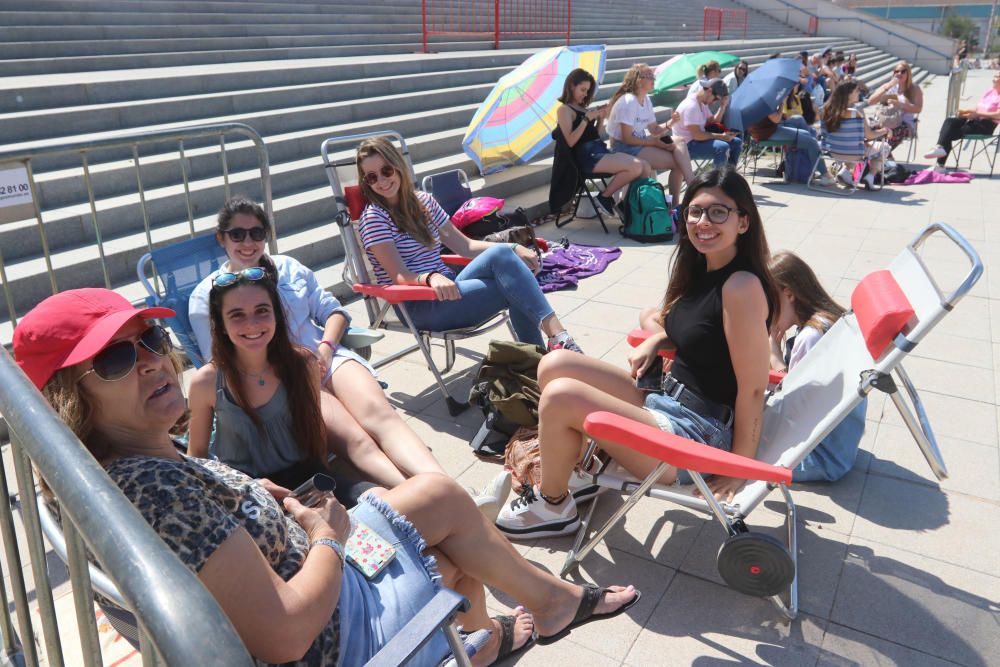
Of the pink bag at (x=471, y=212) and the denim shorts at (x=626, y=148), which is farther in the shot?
the denim shorts at (x=626, y=148)

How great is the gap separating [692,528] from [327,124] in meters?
6.45

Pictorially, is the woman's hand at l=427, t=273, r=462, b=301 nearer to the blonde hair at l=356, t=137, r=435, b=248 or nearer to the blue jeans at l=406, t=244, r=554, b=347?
the blue jeans at l=406, t=244, r=554, b=347

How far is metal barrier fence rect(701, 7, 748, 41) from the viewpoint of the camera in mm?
25109

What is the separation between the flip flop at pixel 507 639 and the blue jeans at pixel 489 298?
1.86 metres

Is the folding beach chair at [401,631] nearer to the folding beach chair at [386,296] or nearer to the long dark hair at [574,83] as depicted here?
the folding beach chair at [386,296]

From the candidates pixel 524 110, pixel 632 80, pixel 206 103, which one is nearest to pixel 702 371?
pixel 524 110

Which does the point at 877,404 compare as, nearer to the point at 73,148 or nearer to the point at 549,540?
the point at 549,540

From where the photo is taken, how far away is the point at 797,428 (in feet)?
8.47

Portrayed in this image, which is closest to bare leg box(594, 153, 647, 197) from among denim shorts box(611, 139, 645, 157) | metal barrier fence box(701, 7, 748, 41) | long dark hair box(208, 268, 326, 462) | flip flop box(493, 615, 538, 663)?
denim shorts box(611, 139, 645, 157)

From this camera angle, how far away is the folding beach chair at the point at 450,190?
5656 mm

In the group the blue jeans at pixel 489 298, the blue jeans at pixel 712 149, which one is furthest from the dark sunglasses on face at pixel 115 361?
the blue jeans at pixel 712 149

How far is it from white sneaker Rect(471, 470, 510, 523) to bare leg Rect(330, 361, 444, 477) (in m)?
0.21

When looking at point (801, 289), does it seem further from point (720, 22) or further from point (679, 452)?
point (720, 22)

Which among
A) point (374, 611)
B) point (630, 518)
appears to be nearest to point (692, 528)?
point (630, 518)
